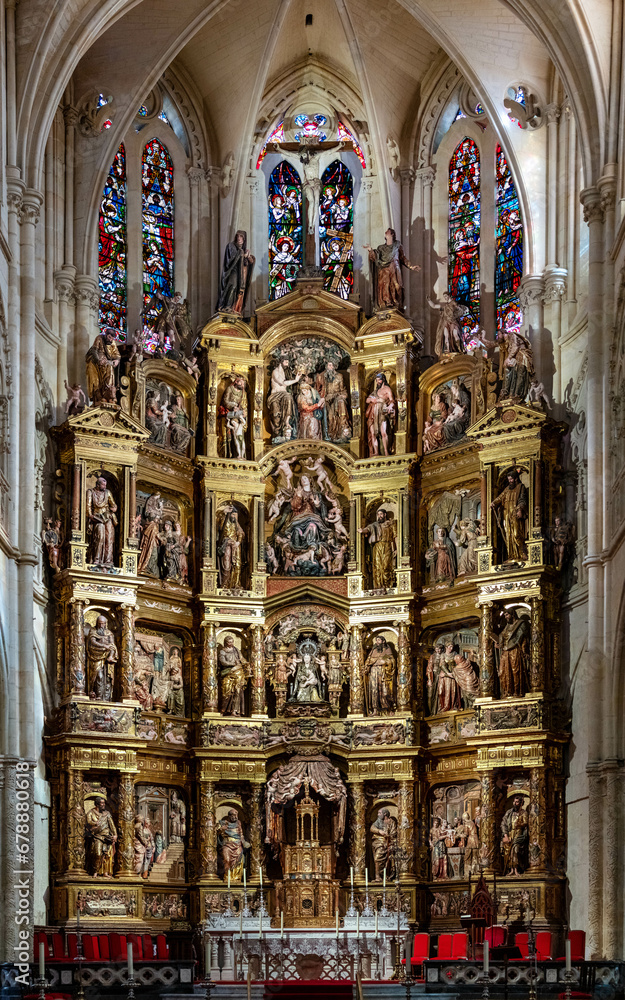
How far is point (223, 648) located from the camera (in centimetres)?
3438

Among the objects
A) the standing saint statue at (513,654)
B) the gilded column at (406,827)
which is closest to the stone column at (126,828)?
the gilded column at (406,827)

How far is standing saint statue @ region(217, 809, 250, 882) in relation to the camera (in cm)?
3312

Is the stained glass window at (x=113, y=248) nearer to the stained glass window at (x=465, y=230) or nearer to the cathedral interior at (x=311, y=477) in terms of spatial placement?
the cathedral interior at (x=311, y=477)

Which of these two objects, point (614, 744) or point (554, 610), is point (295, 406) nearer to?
point (554, 610)

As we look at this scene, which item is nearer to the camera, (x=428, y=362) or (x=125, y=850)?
(x=125, y=850)

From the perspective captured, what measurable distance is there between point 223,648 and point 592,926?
9896 millimetres

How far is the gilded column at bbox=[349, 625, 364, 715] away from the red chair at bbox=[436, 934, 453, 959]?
585 cm

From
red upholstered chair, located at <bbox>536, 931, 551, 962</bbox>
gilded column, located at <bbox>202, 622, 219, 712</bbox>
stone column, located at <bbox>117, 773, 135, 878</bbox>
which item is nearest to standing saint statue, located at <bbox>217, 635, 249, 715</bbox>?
gilded column, located at <bbox>202, 622, 219, 712</bbox>

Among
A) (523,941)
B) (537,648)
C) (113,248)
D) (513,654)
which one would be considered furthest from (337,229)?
(523,941)

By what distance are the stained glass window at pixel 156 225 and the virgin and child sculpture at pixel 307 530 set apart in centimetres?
462

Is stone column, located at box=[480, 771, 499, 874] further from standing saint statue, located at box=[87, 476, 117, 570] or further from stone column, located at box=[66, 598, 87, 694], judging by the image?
standing saint statue, located at box=[87, 476, 117, 570]

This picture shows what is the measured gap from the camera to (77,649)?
105ft

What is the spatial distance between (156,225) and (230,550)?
24.1 ft

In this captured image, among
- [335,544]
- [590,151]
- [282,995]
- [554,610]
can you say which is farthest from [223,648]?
[590,151]
